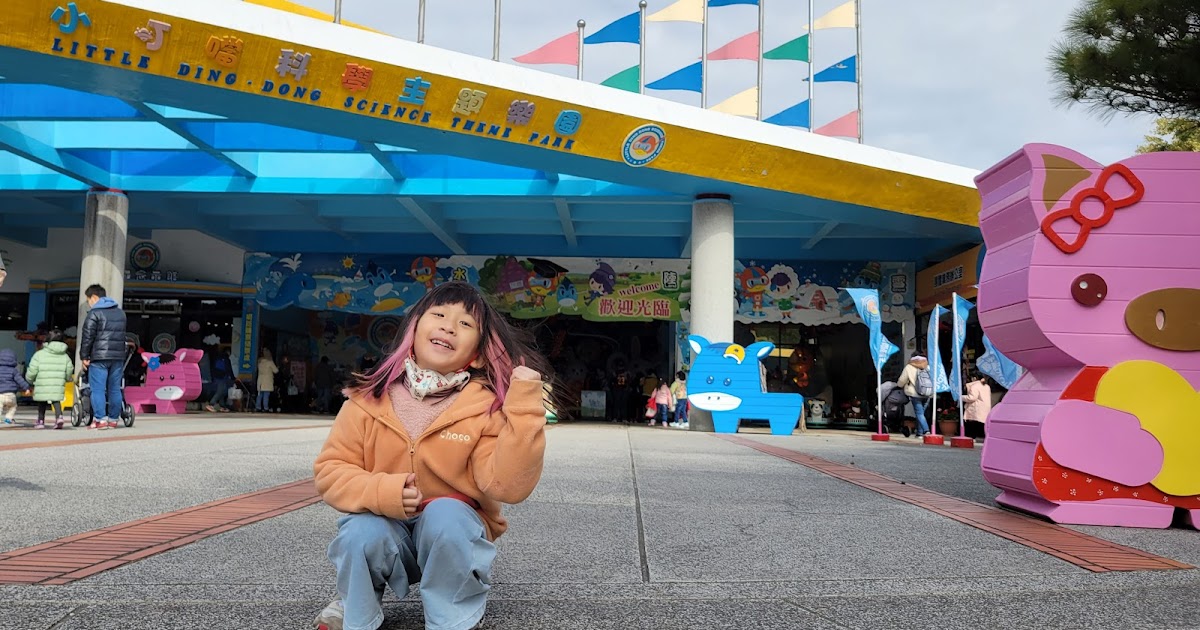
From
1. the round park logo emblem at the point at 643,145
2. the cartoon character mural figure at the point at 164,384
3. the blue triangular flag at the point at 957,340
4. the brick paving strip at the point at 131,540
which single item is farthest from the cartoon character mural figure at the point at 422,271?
the brick paving strip at the point at 131,540

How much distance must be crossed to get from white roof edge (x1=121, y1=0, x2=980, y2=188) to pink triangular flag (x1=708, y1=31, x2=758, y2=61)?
239cm

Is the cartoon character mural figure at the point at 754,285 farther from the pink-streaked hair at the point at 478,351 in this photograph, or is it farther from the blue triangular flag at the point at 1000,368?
the pink-streaked hair at the point at 478,351

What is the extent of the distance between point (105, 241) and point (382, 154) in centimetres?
589

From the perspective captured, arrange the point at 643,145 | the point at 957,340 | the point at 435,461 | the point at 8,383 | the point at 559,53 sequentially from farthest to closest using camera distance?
the point at 559,53 → the point at 957,340 → the point at 643,145 → the point at 8,383 → the point at 435,461

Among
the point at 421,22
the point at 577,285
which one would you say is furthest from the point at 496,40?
the point at 577,285

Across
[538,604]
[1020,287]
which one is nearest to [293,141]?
[1020,287]

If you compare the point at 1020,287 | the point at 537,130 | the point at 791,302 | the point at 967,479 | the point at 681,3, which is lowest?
the point at 967,479

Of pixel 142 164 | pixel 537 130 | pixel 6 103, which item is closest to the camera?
pixel 537 130

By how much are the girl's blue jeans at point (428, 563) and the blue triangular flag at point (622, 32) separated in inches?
557

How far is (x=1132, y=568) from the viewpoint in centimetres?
341

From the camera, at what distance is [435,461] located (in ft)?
7.97

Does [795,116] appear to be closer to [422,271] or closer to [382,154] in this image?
[382,154]

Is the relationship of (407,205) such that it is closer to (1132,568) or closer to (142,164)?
(142,164)

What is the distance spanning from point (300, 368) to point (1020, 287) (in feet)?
75.5
